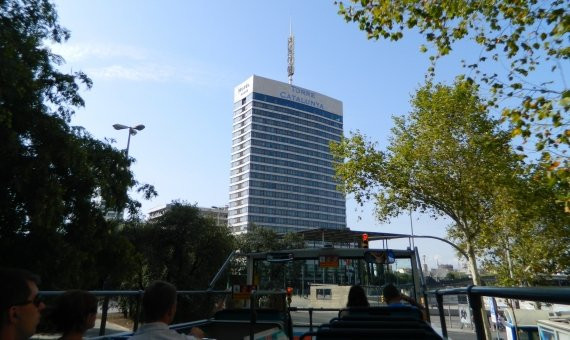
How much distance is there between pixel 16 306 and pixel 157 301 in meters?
1.12

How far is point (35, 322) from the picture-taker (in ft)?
6.97

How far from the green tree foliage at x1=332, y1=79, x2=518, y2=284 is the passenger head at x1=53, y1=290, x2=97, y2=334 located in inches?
888

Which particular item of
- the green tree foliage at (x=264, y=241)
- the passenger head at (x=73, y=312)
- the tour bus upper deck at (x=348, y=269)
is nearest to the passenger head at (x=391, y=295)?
the tour bus upper deck at (x=348, y=269)

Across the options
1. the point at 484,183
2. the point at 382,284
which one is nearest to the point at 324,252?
the point at 382,284

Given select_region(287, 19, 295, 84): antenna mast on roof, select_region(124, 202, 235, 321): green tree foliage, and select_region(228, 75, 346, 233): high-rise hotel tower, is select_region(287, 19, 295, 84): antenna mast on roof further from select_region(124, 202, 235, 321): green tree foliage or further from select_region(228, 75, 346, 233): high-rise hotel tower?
select_region(124, 202, 235, 321): green tree foliage

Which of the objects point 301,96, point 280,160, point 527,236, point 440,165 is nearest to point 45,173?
point 440,165

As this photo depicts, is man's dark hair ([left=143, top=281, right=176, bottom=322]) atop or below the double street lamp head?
below

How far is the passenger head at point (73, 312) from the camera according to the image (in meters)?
2.61

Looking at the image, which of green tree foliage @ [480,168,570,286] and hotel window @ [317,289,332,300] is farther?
green tree foliage @ [480,168,570,286]

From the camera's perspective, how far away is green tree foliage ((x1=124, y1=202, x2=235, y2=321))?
84.1ft

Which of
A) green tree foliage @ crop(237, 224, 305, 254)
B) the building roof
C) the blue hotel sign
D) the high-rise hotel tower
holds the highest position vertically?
the blue hotel sign

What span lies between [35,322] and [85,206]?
15448 millimetres

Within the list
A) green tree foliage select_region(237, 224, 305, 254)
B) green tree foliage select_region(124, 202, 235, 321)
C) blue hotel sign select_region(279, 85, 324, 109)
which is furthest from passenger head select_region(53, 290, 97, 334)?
blue hotel sign select_region(279, 85, 324, 109)

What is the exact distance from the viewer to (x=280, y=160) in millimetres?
134875
